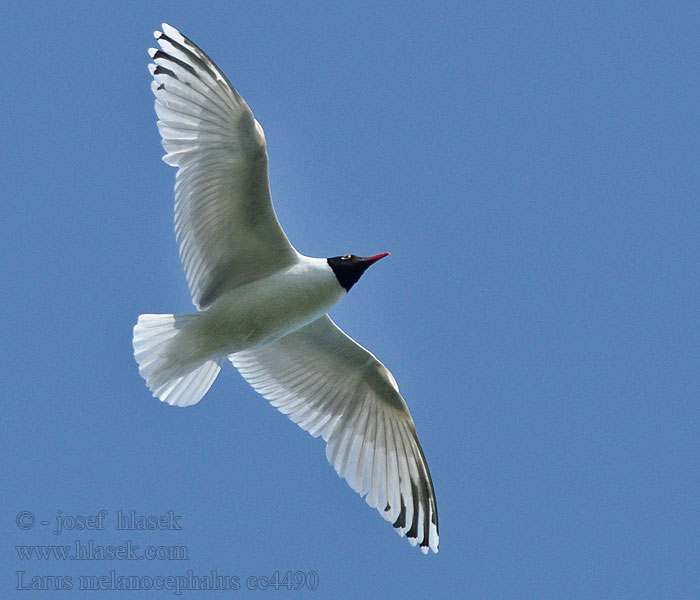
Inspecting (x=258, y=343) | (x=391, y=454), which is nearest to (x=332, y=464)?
(x=391, y=454)

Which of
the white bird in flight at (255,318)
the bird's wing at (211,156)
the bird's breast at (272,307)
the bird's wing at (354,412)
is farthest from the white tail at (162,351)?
the bird's wing at (354,412)

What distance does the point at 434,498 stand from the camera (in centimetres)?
1002

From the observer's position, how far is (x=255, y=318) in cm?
934

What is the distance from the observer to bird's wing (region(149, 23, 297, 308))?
8.94 m

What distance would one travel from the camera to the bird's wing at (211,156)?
29.3 feet

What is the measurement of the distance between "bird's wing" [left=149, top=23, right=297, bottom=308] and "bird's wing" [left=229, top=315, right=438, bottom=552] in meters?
1.03

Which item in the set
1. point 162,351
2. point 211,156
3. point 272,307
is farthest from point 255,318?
point 211,156

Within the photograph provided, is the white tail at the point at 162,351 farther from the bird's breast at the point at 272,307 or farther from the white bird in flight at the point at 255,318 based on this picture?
the bird's breast at the point at 272,307

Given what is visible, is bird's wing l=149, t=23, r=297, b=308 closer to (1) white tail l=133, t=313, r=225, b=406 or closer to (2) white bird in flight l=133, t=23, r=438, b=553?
(2) white bird in flight l=133, t=23, r=438, b=553

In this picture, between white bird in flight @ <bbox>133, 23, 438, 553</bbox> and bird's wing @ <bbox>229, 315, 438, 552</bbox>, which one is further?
bird's wing @ <bbox>229, 315, 438, 552</bbox>

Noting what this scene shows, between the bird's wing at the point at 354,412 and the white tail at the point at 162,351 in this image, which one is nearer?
the white tail at the point at 162,351

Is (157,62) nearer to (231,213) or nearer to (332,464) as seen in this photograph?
(231,213)

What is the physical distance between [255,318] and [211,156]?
Result: 128 cm

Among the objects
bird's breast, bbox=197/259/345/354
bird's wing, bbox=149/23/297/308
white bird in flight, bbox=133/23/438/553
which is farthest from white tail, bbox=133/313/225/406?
bird's wing, bbox=149/23/297/308
